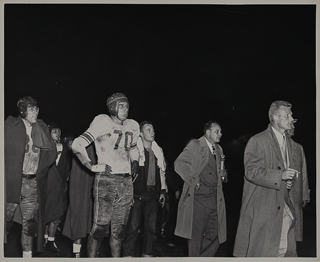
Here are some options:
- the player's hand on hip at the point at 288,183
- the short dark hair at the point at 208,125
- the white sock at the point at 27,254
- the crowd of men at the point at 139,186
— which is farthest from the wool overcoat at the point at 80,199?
the player's hand on hip at the point at 288,183

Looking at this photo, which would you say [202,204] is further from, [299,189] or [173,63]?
[173,63]

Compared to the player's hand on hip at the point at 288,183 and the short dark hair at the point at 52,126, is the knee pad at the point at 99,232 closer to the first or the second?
the short dark hair at the point at 52,126

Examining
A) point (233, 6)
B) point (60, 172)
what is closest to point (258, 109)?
point (233, 6)

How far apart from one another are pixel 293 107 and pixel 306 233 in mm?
2295

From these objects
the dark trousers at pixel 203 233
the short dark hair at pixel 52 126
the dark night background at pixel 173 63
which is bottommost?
the dark trousers at pixel 203 233

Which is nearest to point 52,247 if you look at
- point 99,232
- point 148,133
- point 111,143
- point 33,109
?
point 99,232

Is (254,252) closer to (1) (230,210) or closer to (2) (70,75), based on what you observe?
(1) (230,210)

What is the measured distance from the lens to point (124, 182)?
644 cm

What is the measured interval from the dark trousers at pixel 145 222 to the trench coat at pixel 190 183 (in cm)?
34

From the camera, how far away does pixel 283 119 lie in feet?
21.9

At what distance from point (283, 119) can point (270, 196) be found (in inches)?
40.6

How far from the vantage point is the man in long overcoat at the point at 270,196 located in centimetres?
637

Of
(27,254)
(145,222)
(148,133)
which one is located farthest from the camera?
(148,133)

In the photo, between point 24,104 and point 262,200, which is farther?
point 24,104
